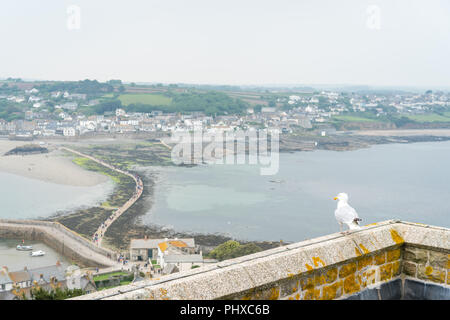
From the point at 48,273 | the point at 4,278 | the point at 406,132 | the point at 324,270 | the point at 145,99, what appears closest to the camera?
the point at 324,270

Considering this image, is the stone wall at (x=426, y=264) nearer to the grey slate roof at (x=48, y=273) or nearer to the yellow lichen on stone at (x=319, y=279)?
the yellow lichen on stone at (x=319, y=279)

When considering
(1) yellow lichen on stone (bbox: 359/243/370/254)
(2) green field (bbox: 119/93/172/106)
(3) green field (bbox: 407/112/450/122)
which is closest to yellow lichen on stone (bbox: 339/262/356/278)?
(1) yellow lichen on stone (bbox: 359/243/370/254)

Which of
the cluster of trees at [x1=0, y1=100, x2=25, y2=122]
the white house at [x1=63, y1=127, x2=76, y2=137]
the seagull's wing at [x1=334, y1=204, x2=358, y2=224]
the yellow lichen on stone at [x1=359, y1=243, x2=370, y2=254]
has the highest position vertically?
the seagull's wing at [x1=334, y1=204, x2=358, y2=224]

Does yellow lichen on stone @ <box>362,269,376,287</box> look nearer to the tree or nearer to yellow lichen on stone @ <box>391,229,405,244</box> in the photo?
yellow lichen on stone @ <box>391,229,405,244</box>

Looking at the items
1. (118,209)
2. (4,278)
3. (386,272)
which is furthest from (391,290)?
(118,209)

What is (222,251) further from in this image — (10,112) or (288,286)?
(10,112)

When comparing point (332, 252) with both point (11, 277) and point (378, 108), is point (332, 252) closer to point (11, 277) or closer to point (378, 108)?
point (11, 277)
